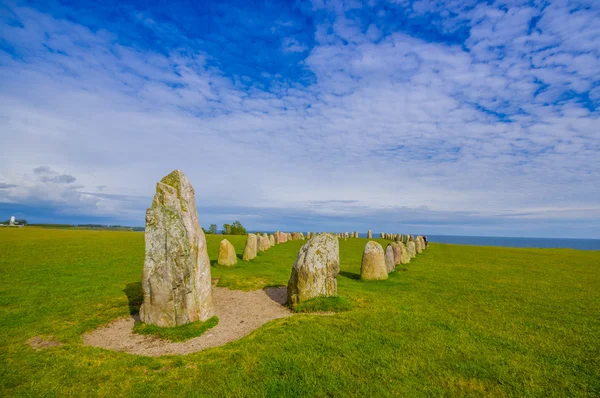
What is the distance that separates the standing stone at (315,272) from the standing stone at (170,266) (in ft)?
9.77

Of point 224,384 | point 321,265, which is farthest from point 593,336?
point 224,384

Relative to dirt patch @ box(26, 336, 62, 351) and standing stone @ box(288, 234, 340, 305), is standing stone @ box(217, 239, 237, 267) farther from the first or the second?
dirt patch @ box(26, 336, 62, 351)

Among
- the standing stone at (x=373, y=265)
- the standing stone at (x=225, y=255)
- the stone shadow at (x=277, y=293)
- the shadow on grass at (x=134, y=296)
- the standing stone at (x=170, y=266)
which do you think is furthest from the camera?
the standing stone at (x=225, y=255)

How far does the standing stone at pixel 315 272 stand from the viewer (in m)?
9.77

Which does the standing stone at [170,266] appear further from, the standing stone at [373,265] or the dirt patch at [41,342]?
the standing stone at [373,265]

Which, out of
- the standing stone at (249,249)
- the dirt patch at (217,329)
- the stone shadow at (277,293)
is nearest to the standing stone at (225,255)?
the standing stone at (249,249)

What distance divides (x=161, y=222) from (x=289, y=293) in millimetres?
4626

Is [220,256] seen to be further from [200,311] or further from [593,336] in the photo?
[593,336]

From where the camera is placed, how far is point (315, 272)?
981 cm

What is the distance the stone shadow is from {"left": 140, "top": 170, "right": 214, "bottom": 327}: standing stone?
309 cm

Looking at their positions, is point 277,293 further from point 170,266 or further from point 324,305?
point 170,266

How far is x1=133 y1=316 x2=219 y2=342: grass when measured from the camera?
749 cm

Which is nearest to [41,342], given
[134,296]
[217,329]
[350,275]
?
[134,296]

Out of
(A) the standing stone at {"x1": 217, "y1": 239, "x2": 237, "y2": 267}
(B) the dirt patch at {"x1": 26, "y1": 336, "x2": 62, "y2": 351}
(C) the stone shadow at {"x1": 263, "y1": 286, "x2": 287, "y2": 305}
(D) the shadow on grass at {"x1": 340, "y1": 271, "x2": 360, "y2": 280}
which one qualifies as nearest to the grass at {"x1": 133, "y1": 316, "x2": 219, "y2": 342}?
(B) the dirt patch at {"x1": 26, "y1": 336, "x2": 62, "y2": 351}
